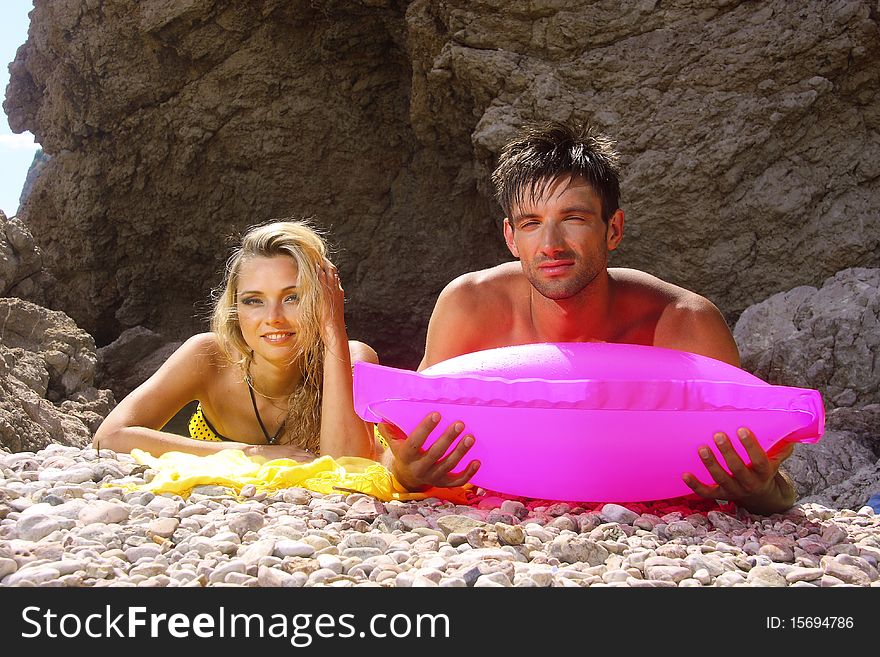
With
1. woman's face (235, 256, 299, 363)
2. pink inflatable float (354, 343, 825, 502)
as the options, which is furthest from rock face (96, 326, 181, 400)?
pink inflatable float (354, 343, 825, 502)

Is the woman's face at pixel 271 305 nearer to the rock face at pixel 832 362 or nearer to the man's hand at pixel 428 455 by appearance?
the man's hand at pixel 428 455

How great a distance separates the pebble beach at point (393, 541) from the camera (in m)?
1.61

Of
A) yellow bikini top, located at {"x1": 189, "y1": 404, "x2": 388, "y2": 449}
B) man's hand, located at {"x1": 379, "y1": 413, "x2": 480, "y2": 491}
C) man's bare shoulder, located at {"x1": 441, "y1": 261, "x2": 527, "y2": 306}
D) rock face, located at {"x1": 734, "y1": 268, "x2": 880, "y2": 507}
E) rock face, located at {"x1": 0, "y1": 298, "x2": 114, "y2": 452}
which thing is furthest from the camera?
rock face, located at {"x1": 0, "y1": 298, "x2": 114, "y2": 452}

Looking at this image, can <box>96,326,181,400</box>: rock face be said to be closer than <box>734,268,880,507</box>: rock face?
No

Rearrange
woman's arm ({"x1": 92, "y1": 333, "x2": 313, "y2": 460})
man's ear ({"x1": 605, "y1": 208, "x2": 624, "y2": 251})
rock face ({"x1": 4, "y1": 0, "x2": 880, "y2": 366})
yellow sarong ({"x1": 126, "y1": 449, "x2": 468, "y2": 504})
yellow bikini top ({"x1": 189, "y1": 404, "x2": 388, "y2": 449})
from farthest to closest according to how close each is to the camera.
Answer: rock face ({"x1": 4, "y1": 0, "x2": 880, "y2": 366})
yellow bikini top ({"x1": 189, "y1": 404, "x2": 388, "y2": 449})
woman's arm ({"x1": 92, "y1": 333, "x2": 313, "y2": 460})
man's ear ({"x1": 605, "y1": 208, "x2": 624, "y2": 251})
yellow sarong ({"x1": 126, "y1": 449, "x2": 468, "y2": 504})

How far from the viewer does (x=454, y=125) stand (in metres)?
6.60

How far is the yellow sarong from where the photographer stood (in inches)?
94.0

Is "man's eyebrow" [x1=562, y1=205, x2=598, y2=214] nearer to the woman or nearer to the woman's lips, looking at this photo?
the woman

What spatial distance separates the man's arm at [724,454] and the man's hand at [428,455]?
57cm

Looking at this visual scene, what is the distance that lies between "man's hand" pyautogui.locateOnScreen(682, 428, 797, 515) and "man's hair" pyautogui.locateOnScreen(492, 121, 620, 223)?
2.83 feet

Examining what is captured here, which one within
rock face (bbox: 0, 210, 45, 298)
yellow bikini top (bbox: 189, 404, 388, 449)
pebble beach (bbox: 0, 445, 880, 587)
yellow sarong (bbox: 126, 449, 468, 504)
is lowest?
pebble beach (bbox: 0, 445, 880, 587)

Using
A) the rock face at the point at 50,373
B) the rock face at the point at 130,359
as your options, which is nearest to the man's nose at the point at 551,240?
the rock face at the point at 50,373

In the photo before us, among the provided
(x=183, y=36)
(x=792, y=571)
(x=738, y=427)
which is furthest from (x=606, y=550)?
(x=183, y=36)
